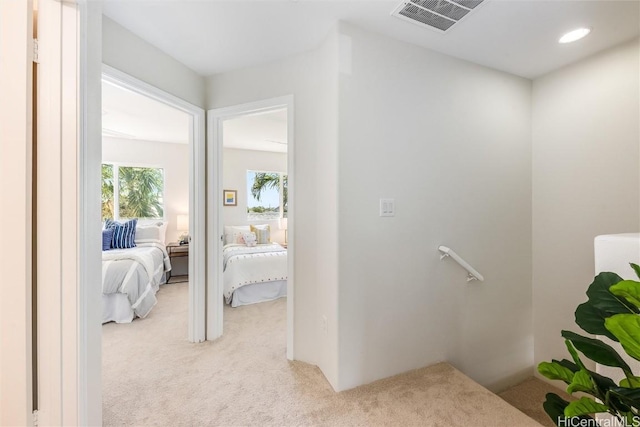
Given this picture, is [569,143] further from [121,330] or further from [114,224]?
[114,224]

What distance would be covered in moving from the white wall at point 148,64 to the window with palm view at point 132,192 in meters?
3.56

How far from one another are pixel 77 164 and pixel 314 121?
1399 mm

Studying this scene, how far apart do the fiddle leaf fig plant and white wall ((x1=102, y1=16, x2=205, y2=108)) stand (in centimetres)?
256

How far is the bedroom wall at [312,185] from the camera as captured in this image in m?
1.77

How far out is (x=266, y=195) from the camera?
603 centimetres

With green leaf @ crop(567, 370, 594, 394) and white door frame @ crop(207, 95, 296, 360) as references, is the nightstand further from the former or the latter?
green leaf @ crop(567, 370, 594, 394)

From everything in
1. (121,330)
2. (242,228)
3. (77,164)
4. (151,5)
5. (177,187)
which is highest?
(151,5)

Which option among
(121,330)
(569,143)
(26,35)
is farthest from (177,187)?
(569,143)

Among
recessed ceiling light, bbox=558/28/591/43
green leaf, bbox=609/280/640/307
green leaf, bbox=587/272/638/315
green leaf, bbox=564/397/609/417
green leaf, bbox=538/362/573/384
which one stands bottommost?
green leaf, bbox=564/397/609/417

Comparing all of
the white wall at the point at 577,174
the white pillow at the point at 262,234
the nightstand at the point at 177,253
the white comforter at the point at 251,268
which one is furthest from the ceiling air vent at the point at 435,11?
the nightstand at the point at 177,253

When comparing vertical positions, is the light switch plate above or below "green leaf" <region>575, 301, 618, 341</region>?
above

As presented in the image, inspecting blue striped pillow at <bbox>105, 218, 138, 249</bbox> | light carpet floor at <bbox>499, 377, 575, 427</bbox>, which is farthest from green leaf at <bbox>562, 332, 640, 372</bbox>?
blue striped pillow at <bbox>105, 218, 138, 249</bbox>

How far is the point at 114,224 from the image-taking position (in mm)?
4277

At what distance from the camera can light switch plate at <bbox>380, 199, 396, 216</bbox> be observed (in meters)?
1.83
